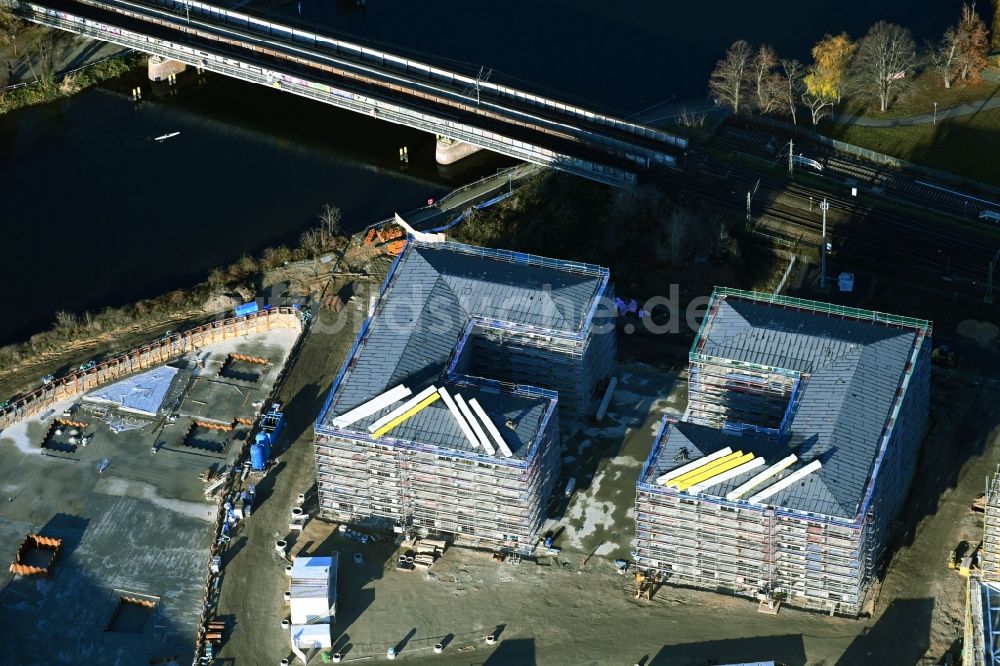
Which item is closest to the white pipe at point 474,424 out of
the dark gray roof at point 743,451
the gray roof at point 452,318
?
the gray roof at point 452,318

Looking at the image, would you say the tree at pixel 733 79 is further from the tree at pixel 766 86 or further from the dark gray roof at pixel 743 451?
the dark gray roof at pixel 743 451

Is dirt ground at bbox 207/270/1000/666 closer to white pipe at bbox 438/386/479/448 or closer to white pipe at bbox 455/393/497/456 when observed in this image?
A: white pipe at bbox 455/393/497/456

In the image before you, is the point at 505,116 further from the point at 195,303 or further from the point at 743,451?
the point at 743,451

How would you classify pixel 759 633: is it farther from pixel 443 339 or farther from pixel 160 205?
pixel 160 205

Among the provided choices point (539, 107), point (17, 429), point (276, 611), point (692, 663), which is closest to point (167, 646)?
point (276, 611)

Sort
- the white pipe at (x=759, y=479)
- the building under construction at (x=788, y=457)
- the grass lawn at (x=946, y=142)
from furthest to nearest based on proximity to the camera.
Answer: the grass lawn at (x=946, y=142)
the building under construction at (x=788, y=457)
the white pipe at (x=759, y=479)

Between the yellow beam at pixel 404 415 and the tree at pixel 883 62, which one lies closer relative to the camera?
the yellow beam at pixel 404 415

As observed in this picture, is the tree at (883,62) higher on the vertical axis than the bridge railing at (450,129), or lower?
higher

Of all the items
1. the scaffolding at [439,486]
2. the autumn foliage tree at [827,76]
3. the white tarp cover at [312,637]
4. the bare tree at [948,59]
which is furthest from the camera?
the bare tree at [948,59]

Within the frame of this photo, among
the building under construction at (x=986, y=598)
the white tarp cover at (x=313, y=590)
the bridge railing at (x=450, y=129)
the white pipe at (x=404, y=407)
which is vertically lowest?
the white tarp cover at (x=313, y=590)
